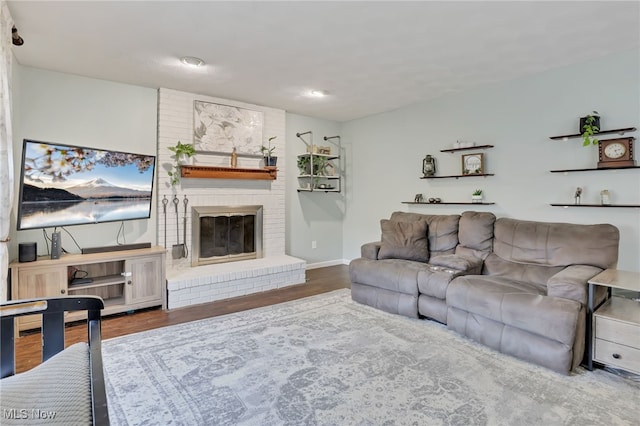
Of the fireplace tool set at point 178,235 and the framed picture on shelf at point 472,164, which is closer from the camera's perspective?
the framed picture on shelf at point 472,164

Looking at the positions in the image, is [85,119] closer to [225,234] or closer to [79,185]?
[79,185]

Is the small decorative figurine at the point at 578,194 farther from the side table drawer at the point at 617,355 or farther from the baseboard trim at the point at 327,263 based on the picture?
the baseboard trim at the point at 327,263

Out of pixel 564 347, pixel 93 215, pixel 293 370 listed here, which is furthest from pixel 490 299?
pixel 93 215

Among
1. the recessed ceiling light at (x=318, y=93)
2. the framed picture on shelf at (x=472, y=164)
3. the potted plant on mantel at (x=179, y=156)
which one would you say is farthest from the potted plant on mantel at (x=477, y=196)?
the potted plant on mantel at (x=179, y=156)

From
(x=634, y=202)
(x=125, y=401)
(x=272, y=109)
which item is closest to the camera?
(x=125, y=401)

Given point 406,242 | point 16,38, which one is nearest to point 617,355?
point 406,242

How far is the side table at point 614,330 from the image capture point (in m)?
2.16

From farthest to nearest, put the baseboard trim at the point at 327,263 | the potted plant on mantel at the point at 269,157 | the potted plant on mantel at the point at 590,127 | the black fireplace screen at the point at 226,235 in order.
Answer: the baseboard trim at the point at 327,263
the potted plant on mantel at the point at 269,157
the black fireplace screen at the point at 226,235
the potted plant on mantel at the point at 590,127

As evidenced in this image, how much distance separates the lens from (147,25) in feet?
8.39

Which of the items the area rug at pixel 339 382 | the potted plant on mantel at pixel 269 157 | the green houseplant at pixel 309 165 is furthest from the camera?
the green houseplant at pixel 309 165

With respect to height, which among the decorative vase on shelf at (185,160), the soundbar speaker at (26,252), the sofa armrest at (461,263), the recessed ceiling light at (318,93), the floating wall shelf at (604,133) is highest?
the recessed ceiling light at (318,93)

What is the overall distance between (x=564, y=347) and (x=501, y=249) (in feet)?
4.09

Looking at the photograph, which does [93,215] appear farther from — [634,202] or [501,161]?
[634,202]

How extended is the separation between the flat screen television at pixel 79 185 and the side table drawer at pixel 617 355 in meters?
4.18
